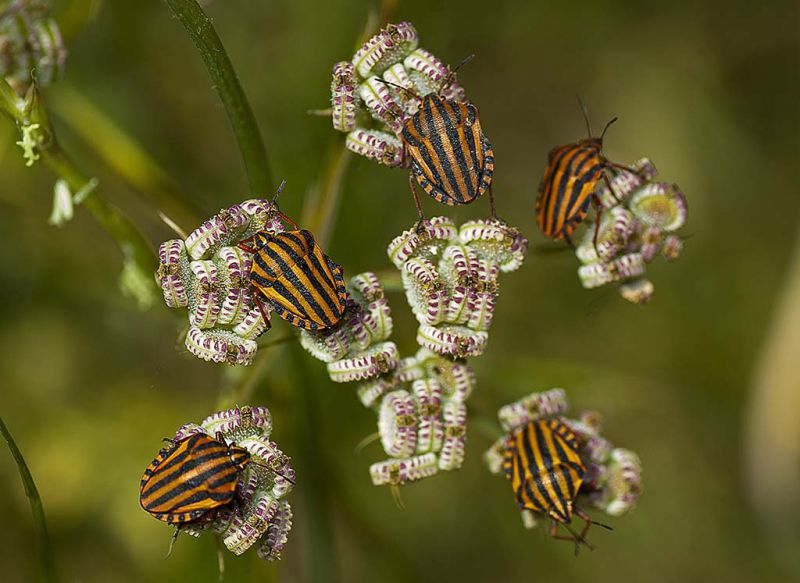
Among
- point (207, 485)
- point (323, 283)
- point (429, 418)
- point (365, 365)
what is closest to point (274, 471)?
point (207, 485)

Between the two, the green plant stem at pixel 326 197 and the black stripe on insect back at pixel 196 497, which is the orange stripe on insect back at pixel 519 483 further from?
the green plant stem at pixel 326 197

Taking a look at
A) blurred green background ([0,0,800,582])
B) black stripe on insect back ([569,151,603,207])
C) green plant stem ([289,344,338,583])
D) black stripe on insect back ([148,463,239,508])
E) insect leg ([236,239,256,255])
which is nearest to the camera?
black stripe on insect back ([148,463,239,508])

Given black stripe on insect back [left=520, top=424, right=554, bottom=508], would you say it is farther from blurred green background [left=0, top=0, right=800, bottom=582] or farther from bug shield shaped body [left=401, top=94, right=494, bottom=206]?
blurred green background [left=0, top=0, right=800, bottom=582]

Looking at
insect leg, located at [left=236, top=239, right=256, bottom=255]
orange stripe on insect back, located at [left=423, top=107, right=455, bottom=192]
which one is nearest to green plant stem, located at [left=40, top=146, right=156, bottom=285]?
insect leg, located at [left=236, top=239, right=256, bottom=255]

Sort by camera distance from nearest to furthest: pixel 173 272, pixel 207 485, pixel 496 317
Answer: pixel 207 485 → pixel 173 272 → pixel 496 317

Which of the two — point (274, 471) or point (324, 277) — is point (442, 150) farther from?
point (274, 471)

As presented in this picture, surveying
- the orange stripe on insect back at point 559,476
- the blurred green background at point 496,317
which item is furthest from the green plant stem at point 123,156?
the orange stripe on insect back at point 559,476

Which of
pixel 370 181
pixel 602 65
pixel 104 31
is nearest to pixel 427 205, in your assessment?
pixel 370 181
